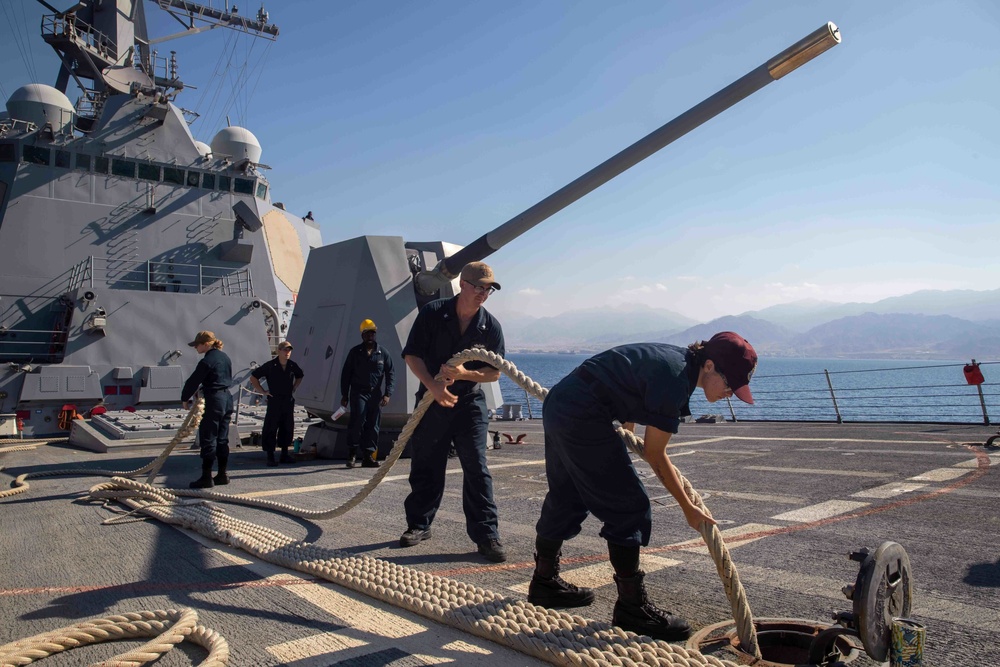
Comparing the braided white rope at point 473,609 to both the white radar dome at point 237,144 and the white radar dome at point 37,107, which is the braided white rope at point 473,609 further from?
the white radar dome at point 237,144

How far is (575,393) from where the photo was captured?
8.73 ft

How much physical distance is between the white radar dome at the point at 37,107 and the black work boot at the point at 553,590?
15050 mm

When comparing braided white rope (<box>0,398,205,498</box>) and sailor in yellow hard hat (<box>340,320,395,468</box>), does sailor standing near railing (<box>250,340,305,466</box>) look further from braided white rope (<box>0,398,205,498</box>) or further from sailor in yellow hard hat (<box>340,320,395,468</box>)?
braided white rope (<box>0,398,205,498</box>)

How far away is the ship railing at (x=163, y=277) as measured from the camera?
1237 cm

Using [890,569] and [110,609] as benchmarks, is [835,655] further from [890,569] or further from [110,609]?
[110,609]

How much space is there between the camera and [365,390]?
730cm

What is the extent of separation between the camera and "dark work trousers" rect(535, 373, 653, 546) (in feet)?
8.31

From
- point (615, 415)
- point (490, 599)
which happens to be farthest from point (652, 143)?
point (490, 599)

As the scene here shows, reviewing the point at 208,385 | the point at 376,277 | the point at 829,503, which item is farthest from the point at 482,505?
the point at 376,277

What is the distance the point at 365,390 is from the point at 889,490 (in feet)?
16.0

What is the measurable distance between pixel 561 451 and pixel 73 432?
8782mm

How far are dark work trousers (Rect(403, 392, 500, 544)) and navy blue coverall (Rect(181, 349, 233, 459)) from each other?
8.85 feet

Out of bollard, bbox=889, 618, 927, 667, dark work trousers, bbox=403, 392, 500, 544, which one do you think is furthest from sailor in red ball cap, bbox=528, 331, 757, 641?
dark work trousers, bbox=403, 392, 500, 544

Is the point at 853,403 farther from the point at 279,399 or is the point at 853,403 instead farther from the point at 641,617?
the point at 641,617
